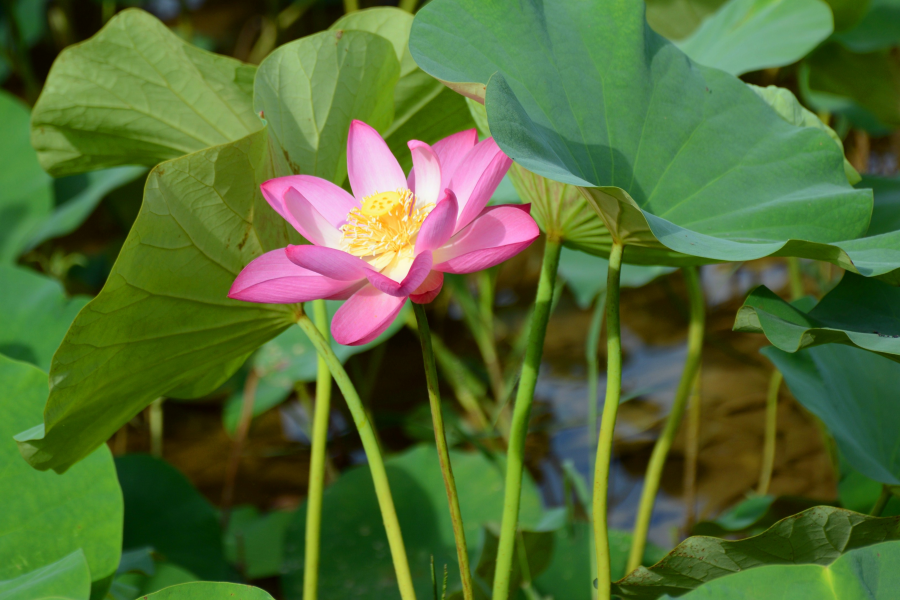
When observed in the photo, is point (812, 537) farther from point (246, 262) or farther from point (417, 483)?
point (417, 483)

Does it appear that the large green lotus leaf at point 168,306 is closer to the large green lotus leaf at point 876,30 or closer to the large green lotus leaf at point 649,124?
the large green lotus leaf at point 649,124

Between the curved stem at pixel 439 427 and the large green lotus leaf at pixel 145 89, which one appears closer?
the curved stem at pixel 439 427

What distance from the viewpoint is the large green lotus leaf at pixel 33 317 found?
98 centimetres

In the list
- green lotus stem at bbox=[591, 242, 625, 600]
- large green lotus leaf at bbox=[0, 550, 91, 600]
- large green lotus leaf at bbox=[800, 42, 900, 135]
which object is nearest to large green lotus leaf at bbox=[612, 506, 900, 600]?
green lotus stem at bbox=[591, 242, 625, 600]

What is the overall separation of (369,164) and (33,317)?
Answer: 2.44 feet

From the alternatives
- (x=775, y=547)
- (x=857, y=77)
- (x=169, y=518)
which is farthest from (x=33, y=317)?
(x=857, y=77)

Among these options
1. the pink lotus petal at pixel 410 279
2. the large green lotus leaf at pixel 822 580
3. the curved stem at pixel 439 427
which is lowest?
the large green lotus leaf at pixel 822 580

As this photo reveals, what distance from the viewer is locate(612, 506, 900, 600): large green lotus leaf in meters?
0.46

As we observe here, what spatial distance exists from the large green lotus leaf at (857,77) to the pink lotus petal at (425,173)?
1.11 metres

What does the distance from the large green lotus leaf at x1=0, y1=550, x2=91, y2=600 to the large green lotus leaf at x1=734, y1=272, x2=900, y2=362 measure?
51 centimetres

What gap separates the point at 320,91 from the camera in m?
0.58

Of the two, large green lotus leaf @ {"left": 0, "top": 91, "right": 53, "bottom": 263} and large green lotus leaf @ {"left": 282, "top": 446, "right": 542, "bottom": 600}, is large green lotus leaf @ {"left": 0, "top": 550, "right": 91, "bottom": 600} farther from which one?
large green lotus leaf @ {"left": 0, "top": 91, "right": 53, "bottom": 263}

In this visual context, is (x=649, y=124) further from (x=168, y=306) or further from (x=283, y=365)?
(x=283, y=365)

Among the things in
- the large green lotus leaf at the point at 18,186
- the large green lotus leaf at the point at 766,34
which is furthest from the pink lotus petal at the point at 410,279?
the large green lotus leaf at the point at 18,186
